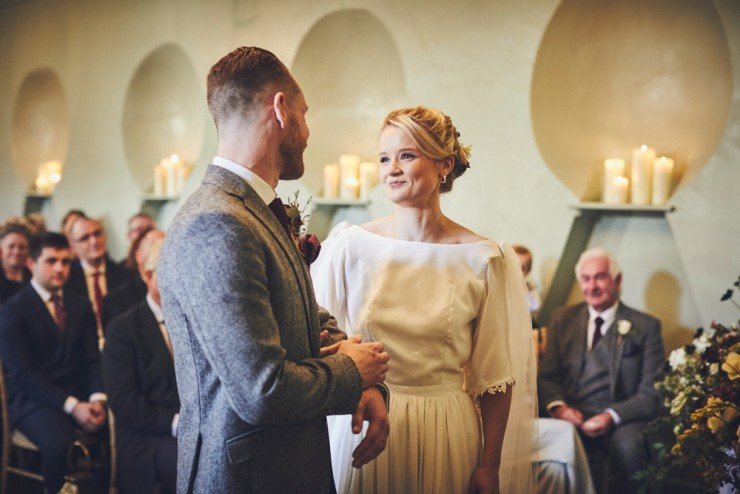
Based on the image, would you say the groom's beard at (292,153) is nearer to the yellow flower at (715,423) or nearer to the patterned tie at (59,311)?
the yellow flower at (715,423)

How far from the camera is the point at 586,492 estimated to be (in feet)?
11.7

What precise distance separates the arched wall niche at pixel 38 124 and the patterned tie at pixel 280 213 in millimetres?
7241

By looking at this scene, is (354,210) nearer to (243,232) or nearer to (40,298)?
(40,298)

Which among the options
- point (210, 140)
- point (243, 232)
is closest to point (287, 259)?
point (243, 232)

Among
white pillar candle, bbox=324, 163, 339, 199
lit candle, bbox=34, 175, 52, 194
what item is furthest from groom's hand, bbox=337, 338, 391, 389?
lit candle, bbox=34, 175, 52, 194

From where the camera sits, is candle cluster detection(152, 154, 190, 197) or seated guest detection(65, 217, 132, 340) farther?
candle cluster detection(152, 154, 190, 197)

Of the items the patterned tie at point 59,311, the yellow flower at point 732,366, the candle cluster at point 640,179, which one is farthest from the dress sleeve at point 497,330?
the patterned tie at point 59,311

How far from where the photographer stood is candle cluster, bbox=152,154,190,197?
6.95 meters

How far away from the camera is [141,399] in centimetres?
345

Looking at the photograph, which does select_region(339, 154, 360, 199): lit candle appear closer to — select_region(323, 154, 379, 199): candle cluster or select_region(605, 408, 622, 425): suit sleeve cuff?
select_region(323, 154, 379, 199): candle cluster

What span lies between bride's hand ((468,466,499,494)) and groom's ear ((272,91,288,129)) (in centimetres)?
121

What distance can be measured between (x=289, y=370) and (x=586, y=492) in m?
2.56

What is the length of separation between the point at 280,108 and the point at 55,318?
9.93 ft

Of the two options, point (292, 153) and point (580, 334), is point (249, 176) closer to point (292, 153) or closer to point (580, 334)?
point (292, 153)
